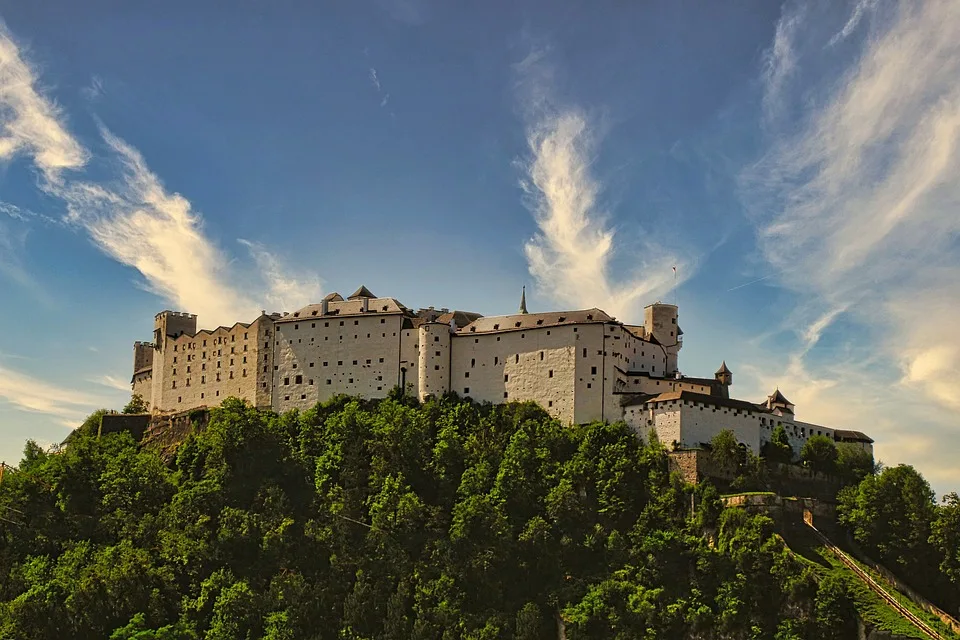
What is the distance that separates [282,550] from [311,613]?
5.47 m

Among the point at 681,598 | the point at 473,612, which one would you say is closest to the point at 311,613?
the point at 473,612

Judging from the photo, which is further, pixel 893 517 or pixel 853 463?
pixel 853 463

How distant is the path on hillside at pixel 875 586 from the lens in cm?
5466

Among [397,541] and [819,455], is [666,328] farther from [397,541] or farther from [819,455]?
[397,541]

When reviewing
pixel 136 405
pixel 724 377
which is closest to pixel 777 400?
pixel 724 377

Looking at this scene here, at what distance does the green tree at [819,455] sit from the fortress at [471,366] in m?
2.91

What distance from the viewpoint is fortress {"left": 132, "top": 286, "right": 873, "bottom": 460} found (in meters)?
72.5

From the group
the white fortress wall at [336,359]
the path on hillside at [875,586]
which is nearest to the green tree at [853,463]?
the path on hillside at [875,586]

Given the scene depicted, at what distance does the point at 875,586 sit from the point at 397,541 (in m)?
27.2

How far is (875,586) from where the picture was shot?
57.6 metres

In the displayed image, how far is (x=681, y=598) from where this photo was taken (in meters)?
A: 59.0

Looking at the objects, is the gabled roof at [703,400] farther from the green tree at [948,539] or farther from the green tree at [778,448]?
the green tree at [948,539]

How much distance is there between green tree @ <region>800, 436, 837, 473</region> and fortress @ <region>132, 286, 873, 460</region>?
9.56 feet

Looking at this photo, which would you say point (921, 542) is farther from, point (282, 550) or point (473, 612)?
point (282, 550)
